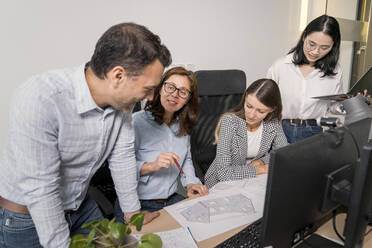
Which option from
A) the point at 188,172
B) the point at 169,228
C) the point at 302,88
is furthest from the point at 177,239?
the point at 302,88

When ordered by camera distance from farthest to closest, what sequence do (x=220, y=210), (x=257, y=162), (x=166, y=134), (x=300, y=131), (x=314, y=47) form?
(x=300, y=131) < (x=314, y=47) < (x=257, y=162) < (x=166, y=134) < (x=220, y=210)

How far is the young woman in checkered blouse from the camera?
59.6 inches

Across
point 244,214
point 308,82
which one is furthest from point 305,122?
point 244,214

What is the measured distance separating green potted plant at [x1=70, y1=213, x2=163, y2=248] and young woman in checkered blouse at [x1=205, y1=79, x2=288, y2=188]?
833mm

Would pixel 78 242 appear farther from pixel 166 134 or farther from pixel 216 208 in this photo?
pixel 166 134

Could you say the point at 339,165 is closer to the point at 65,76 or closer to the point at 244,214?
the point at 244,214

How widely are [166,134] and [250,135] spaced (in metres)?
0.50

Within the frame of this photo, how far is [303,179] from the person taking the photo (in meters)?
0.69

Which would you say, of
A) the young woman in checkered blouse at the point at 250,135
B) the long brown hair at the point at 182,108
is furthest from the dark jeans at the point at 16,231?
the young woman in checkered blouse at the point at 250,135

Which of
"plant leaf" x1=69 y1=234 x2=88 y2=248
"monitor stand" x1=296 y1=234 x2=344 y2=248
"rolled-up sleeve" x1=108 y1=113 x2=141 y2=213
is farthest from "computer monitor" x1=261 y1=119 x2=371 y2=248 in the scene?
"rolled-up sleeve" x1=108 y1=113 x2=141 y2=213

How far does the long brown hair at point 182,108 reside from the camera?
142 centimetres

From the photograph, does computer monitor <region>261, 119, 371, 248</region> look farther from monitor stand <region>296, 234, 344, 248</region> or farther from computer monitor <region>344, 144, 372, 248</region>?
monitor stand <region>296, 234, 344, 248</region>

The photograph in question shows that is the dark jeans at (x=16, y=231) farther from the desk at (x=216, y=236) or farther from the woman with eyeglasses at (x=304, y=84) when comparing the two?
the woman with eyeglasses at (x=304, y=84)

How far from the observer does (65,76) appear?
887 mm
